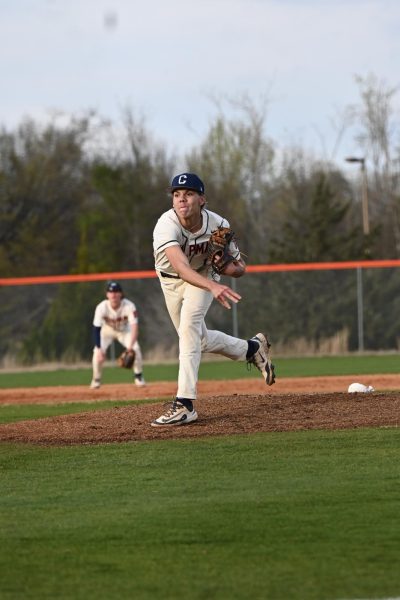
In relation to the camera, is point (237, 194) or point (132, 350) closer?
point (132, 350)

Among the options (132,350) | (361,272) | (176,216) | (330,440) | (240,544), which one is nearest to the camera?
(240,544)

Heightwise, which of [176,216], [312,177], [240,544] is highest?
[312,177]

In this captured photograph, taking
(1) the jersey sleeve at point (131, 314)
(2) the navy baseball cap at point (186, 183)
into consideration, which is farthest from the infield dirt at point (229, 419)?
(1) the jersey sleeve at point (131, 314)

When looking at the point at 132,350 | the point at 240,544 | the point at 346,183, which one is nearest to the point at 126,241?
the point at 346,183

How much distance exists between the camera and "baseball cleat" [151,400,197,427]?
28.1 ft

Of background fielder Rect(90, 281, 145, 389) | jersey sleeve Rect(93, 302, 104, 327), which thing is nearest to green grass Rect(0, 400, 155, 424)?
background fielder Rect(90, 281, 145, 389)

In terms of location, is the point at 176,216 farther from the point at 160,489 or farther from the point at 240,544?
the point at 240,544

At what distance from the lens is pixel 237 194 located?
46156 millimetres

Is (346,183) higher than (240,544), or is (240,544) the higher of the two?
(346,183)

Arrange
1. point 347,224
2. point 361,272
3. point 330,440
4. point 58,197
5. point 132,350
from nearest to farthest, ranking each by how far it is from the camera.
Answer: point 330,440
point 132,350
point 361,272
point 58,197
point 347,224

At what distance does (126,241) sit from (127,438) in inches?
1303

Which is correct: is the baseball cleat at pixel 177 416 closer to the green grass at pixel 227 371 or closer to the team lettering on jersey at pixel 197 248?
the team lettering on jersey at pixel 197 248

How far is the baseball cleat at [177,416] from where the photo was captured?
856cm

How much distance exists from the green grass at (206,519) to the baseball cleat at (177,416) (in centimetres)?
59
